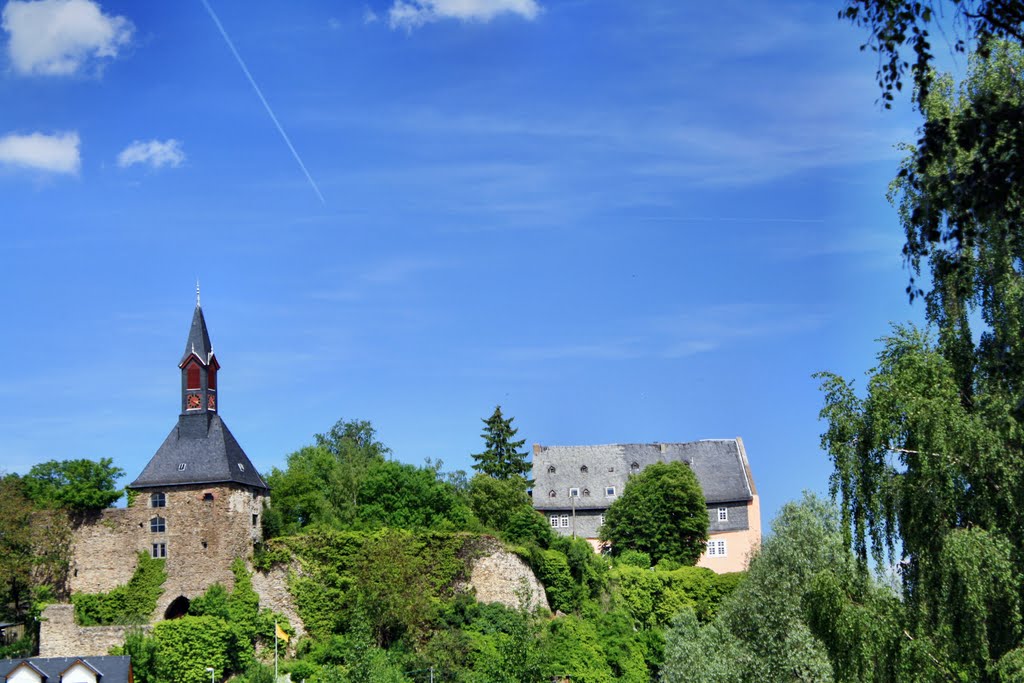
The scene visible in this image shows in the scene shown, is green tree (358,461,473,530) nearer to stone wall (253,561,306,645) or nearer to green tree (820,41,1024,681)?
stone wall (253,561,306,645)

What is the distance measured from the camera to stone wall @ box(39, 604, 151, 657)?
48531 millimetres

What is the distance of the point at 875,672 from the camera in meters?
25.8

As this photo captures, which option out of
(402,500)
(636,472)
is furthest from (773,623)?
(636,472)

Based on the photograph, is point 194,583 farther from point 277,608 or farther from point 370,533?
point 370,533

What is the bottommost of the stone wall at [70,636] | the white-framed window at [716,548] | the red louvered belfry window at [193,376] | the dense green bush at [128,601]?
the stone wall at [70,636]

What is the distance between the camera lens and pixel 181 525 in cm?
5166

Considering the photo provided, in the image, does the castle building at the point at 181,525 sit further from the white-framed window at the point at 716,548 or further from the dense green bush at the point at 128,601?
the white-framed window at the point at 716,548

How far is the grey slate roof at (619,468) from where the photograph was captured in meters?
74.6

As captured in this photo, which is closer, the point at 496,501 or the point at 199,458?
the point at 199,458

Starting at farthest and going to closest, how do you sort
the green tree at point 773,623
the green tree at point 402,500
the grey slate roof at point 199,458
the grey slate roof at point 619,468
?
1. the grey slate roof at point 619,468
2. the green tree at point 402,500
3. the grey slate roof at point 199,458
4. the green tree at point 773,623

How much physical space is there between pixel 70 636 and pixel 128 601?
98.1 inches

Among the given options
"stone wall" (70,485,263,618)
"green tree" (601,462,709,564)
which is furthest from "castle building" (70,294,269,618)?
"green tree" (601,462,709,564)

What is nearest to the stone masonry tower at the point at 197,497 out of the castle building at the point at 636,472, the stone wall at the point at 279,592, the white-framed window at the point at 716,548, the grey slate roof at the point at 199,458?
the grey slate roof at the point at 199,458

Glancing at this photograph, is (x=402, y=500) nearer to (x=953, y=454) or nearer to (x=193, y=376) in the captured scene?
(x=193, y=376)
